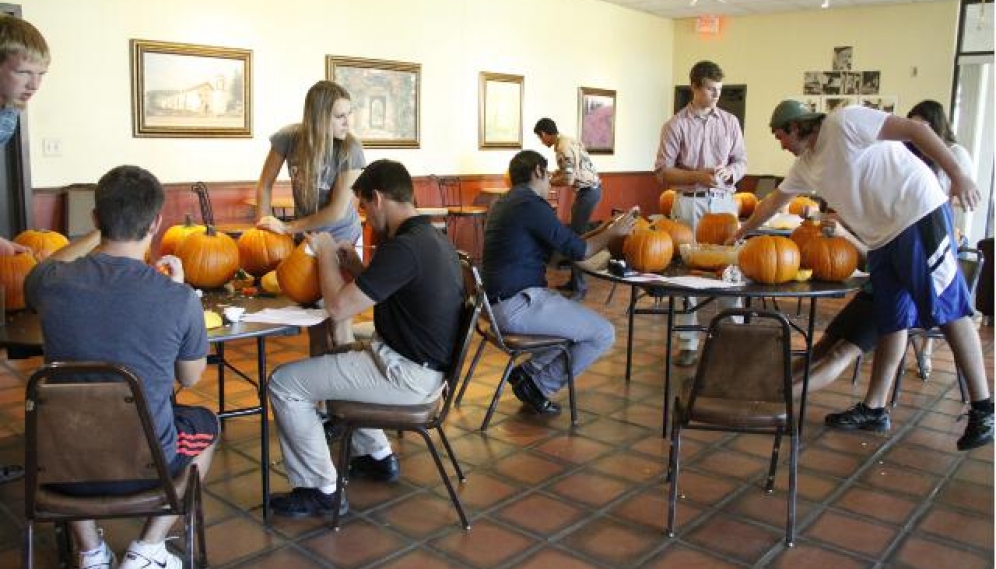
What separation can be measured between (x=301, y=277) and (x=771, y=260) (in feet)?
6.15

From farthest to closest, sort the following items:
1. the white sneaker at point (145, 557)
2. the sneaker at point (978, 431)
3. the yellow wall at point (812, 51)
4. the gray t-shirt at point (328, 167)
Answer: the yellow wall at point (812, 51)
the gray t-shirt at point (328, 167)
the sneaker at point (978, 431)
the white sneaker at point (145, 557)

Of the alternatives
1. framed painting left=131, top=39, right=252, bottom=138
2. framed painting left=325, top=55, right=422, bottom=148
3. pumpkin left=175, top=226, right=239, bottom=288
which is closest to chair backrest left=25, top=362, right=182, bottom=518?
pumpkin left=175, top=226, right=239, bottom=288

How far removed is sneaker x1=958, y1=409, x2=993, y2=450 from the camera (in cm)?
355

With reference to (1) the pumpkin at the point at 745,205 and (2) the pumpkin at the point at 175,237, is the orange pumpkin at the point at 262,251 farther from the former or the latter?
(1) the pumpkin at the point at 745,205

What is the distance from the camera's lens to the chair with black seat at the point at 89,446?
77.5 inches

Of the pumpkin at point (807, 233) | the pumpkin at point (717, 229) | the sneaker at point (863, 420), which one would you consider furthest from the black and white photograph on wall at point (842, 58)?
the sneaker at point (863, 420)

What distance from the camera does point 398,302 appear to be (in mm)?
2855

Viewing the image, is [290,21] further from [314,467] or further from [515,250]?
[314,467]

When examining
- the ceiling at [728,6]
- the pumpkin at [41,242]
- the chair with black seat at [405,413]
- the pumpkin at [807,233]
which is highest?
the ceiling at [728,6]

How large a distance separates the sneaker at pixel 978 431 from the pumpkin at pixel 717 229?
1.34m

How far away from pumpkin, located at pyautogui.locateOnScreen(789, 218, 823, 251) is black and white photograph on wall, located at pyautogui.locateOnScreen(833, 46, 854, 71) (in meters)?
7.73

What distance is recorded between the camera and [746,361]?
2.73 meters

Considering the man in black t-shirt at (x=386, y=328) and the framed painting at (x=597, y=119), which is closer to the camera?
the man in black t-shirt at (x=386, y=328)

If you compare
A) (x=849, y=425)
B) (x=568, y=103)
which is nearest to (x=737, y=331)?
(x=849, y=425)
